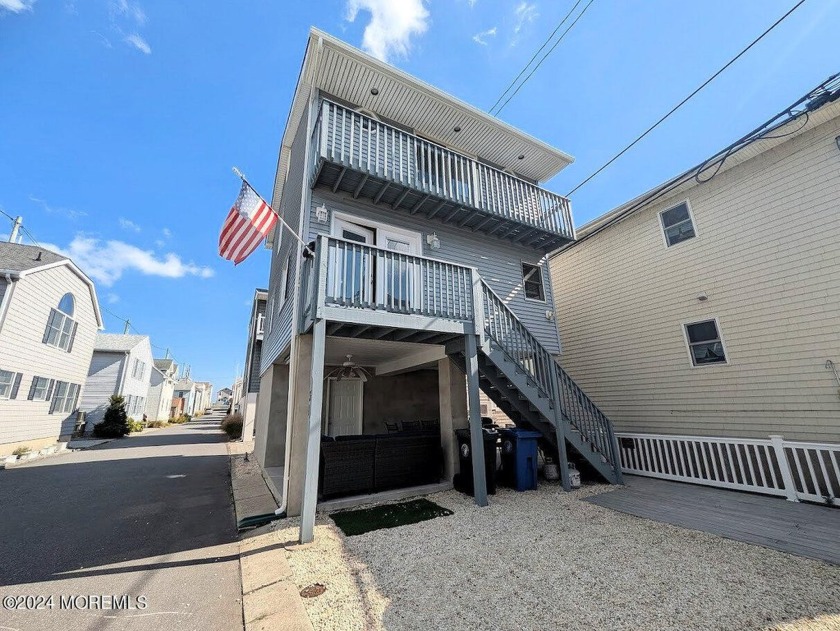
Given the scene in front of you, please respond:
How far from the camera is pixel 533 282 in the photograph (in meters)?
9.71

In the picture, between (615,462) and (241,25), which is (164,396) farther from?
(615,462)

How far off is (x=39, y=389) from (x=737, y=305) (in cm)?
2314

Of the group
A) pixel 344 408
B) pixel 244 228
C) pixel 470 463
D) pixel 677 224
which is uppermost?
pixel 677 224

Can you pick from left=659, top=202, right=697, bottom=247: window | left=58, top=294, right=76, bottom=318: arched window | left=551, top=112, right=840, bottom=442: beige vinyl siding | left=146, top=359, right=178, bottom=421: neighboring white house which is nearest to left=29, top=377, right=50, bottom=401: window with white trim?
left=58, top=294, right=76, bottom=318: arched window

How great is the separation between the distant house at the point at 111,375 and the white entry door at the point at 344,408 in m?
20.0

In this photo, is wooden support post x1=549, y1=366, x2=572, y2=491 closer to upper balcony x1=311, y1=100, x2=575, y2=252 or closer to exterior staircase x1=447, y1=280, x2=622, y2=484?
exterior staircase x1=447, y1=280, x2=622, y2=484

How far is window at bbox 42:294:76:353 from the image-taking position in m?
13.9

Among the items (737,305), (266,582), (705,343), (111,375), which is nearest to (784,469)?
(705,343)

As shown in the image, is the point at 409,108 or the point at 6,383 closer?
the point at 409,108

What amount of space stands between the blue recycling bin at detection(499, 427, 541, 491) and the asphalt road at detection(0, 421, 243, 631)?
498 centimetres

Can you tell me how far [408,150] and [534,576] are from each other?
24.1ft

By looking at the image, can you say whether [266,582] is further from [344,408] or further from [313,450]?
[344,408]

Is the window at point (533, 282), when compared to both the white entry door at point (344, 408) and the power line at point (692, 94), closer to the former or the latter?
the power line at point (692, 94)

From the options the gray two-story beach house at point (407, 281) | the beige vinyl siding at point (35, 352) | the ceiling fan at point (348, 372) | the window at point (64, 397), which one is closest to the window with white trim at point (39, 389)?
the beige vinyl siding at point (35, 352)
